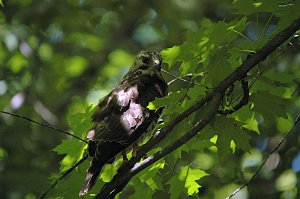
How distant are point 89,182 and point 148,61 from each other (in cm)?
136

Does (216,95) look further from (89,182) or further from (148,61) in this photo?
(148,61)

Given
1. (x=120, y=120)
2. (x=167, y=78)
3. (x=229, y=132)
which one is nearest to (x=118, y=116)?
(x=120, y=120)

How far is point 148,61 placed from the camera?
4344 millimetres

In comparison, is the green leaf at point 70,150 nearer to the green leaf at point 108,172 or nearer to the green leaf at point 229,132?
the green leaf at point 108,172

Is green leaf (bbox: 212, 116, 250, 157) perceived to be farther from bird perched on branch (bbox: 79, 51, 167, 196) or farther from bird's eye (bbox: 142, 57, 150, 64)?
bird's eye (bbox: 142, 57, 150, 64)

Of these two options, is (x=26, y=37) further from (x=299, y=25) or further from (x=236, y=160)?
(x=299, y=25)

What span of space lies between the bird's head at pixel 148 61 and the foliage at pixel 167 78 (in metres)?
0.16

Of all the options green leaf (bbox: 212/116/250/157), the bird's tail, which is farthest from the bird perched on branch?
green leaf (bbox: 212/116/250/157)

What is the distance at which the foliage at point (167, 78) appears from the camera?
302cm

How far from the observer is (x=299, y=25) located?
2748 mm

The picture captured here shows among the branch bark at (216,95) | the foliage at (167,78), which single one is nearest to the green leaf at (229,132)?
the foliage at (167,78)

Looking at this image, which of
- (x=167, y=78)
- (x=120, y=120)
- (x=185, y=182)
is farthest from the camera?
(x=167, y=78)

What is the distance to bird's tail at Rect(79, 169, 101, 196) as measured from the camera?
10.4 ft

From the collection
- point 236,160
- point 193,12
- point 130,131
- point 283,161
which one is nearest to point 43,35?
point 193,12
